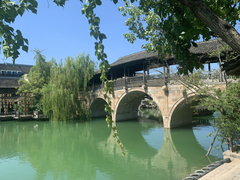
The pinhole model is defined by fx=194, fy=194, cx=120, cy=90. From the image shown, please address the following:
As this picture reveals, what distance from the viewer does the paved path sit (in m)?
3.36

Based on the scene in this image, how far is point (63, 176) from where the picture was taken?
566 centimetres

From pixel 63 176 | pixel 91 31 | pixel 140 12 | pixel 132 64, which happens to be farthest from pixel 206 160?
pixel 132 64

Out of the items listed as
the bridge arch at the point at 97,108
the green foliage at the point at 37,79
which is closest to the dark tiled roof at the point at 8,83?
the green foliage at the point at 37,79

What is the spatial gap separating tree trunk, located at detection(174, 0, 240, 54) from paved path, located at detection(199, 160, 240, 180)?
8.75 feet

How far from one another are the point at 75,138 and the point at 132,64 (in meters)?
6.54

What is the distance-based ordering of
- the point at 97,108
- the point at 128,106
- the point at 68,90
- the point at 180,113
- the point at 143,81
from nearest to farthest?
1. the point at 180,113
2. the point at 143,81
3. the point at 68,90
4. the point at 128,106
5. the point at 97,108

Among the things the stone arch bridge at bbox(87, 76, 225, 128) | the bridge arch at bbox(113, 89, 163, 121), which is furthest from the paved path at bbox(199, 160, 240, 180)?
the bridge arch at bbox(113, 89, 163, 121)

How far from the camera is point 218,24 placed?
1617 millimetres

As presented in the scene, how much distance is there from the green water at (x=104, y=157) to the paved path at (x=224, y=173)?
1315 millimetres

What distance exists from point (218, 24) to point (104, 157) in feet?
22.0

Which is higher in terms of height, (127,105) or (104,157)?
(127,105)

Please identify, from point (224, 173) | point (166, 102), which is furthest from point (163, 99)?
point (224, 173)

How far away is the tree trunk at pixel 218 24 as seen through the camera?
1572 millimetres

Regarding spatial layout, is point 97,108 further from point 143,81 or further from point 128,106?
point 143,81
